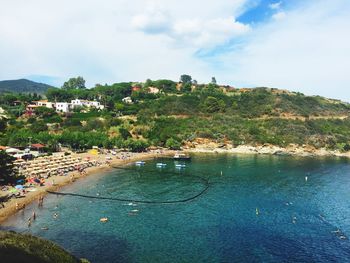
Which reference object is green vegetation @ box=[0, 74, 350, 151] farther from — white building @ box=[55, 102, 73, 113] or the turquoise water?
the turquoise water

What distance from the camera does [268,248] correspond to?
36.2m

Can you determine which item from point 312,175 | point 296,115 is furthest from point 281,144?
point 312,175

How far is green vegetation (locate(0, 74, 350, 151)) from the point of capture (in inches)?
4254

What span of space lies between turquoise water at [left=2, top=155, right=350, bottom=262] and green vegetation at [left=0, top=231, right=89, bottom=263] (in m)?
11.9

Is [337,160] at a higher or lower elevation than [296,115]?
lower

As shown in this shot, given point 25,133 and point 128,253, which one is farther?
point 25,133

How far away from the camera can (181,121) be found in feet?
461

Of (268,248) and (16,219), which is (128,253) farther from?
(16,219)

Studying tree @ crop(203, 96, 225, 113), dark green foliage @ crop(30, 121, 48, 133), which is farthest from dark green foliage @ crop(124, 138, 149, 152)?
tree @ crop(203, 96, 225, 113)

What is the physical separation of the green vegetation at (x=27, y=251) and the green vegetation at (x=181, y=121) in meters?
76.0

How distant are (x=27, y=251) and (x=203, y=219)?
3013cm

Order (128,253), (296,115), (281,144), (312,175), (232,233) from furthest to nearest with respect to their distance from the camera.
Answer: (296,115) → (281,144) → (312,175) → (232,233) → (128,253)

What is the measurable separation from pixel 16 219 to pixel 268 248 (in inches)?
1386

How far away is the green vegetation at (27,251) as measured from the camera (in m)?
18.0
